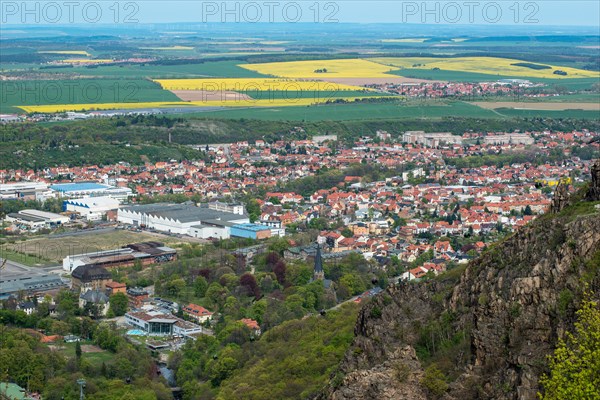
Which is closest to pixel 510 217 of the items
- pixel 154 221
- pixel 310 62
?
pixel 154 221

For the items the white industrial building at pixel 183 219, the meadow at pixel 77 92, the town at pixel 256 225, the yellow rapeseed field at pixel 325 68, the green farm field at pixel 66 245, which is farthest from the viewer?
the yellow rapeseed field at pixel 325 68

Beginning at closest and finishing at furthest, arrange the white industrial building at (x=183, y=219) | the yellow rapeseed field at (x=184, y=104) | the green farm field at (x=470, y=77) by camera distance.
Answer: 1. the white industrial building at (x=183, y=219)
2. the yellow rapeseed field at (x=184, y=104)
3. the green farm field at (x=470, y=77)

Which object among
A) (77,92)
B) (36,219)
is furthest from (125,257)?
(77,92)

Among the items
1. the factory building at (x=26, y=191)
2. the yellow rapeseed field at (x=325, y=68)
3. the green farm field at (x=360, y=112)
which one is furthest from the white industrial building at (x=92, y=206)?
the yellow rapeseed field at (x=325, y=68)

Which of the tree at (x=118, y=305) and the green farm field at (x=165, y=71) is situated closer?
the tree at (x=118, y=305)

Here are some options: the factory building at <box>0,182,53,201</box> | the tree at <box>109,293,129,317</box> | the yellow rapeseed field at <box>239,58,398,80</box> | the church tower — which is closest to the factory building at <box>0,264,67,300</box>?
the tree at <box>109,293,129,317</box>

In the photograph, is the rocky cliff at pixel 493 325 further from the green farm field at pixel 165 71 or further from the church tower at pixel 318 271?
the green farm field at pixel 165 71

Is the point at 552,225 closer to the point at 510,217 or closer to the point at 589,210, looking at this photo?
the point at 589,210
